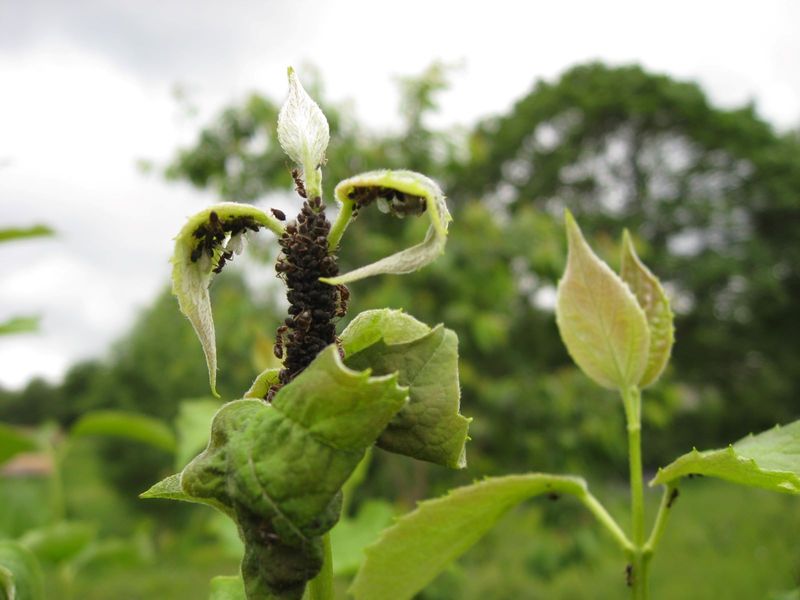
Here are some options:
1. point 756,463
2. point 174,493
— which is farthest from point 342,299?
point 756,463

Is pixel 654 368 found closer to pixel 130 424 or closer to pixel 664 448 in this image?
pixel 130 424

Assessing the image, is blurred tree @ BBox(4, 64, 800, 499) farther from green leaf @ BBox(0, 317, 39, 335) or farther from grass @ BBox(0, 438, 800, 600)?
green leaf @ BBox(0, 317, 39, 335)

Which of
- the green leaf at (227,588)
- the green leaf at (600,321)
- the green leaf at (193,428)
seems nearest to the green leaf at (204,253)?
the green leaf at (227,588)

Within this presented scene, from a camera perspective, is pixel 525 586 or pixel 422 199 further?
pixel 525 586

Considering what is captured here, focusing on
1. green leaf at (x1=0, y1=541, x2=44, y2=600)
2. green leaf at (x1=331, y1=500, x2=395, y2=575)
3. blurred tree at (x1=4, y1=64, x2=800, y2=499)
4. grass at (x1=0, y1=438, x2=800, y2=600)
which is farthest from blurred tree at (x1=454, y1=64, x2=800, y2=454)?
green leaf at (x1=0, y1=541, x2=44, y2=600)

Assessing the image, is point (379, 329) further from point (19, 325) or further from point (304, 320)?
point (19, 325)

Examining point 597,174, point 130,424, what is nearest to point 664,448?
point 597,174
